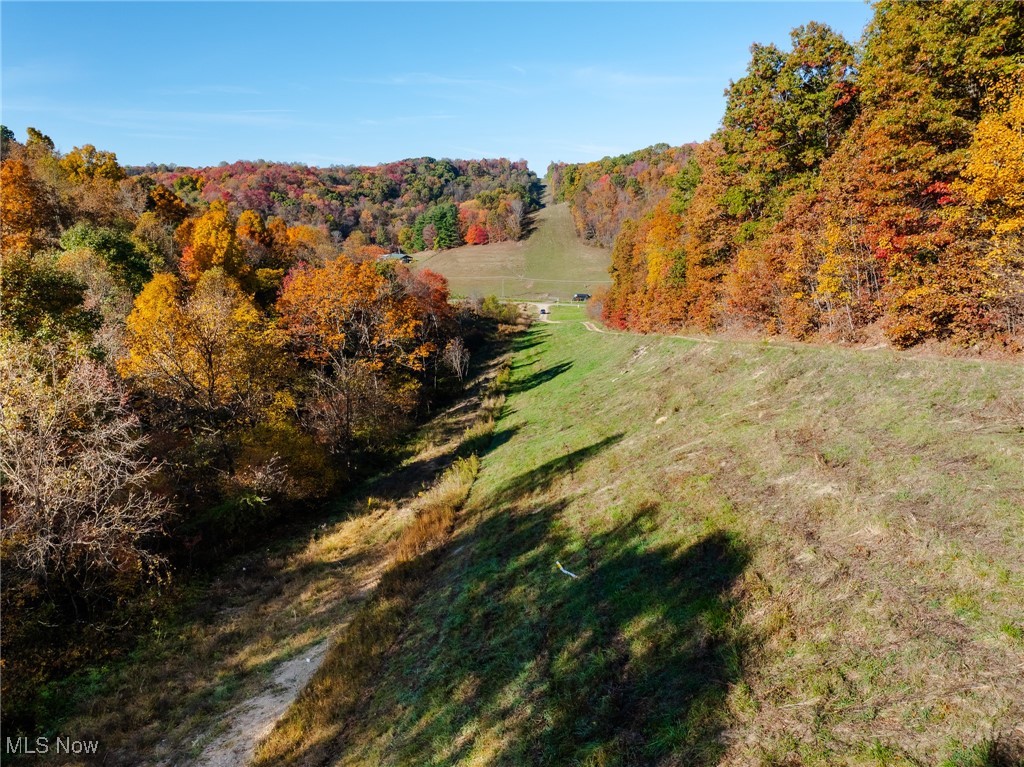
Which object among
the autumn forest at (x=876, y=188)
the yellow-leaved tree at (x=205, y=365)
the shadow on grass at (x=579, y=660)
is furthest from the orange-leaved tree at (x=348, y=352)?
the autumn forest at (x=876, y=188)

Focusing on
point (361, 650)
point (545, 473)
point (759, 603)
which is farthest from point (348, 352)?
point (759, 603)

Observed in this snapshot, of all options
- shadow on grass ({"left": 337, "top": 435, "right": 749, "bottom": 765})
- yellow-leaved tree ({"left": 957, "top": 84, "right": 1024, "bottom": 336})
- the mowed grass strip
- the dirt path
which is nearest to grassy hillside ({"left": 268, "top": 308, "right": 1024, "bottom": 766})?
shadow on grass ({"left": 337, "top": 435, "right": 749, "bottom": 765})

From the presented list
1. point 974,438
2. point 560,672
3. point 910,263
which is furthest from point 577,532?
point 910,263

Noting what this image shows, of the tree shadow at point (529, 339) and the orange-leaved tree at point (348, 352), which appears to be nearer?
the orange-leaved tree at point (348, 352)

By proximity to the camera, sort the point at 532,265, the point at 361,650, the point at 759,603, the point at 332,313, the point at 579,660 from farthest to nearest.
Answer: the point at 532,265 → the point at 332,313 → the point at 361,650 → the point at 579,660 → the point at 759,603

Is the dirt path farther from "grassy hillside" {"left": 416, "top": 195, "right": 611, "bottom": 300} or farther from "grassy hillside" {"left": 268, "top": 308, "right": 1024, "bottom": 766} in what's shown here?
"grassy hillside" {"left": 416, "top": 195, "right": 611, "bottom": 300}

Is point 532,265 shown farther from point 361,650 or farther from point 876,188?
point 361,650

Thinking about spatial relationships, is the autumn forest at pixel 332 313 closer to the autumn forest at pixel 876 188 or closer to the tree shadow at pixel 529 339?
the autumn forest at pixel 876 188
